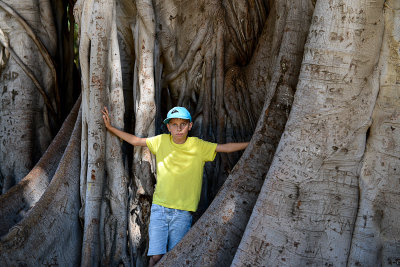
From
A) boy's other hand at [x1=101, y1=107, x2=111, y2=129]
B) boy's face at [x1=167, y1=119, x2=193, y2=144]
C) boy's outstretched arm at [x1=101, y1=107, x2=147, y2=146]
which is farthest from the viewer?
boy's other hand at [x1=101, y1=107, x2=111, y2=129]

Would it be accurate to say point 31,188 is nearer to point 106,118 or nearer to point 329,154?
point 106,118

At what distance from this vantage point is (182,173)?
3588mm

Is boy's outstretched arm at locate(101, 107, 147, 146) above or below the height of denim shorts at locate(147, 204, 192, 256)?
above

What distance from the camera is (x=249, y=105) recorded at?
4430 millimetres

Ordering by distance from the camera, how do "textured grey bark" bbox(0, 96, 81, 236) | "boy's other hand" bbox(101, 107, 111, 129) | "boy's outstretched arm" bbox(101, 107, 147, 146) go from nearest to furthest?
"boy's outstretched arm" bbox(101, 107, 147, 146) → "boy's other hand" bbox(101, 107, 111, 129) → "textured grey bark" bbox(0, 96, 81, 236)

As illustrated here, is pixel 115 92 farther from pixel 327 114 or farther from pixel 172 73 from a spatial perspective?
pixel 327 114

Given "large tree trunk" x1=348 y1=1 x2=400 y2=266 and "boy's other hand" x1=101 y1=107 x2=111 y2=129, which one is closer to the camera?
"large tree trunk" x1=348 y1=1 x2=400 y2=266

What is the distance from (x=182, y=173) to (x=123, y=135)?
0.65 metres

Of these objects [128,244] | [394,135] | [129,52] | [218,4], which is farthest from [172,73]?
[394,135]

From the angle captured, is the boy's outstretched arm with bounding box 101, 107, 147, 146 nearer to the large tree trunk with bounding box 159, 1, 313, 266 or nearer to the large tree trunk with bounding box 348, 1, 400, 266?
the large tree trunk with bounding box 159, 1, 313, 266

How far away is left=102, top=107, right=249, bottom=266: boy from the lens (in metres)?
3.58

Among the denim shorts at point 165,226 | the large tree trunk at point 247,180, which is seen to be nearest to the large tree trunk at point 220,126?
the large tree trunk at point 247,180

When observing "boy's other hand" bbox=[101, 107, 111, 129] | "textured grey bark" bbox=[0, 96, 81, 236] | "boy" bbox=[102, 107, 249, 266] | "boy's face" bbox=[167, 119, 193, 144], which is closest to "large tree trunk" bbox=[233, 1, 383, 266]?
"boy" bbox=[102, 107, 249, 266]

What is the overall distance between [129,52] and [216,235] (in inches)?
71.0
